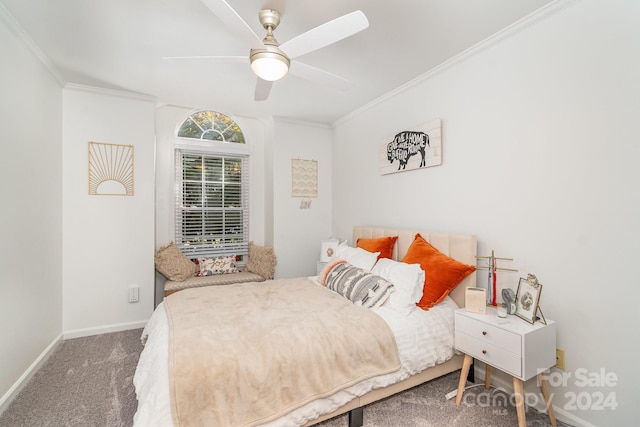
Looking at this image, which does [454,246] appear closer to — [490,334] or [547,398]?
[490,334]

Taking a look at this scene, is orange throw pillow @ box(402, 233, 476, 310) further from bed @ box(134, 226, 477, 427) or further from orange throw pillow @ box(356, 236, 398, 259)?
orange throw pillow @ box(356, 236, 398, 259)

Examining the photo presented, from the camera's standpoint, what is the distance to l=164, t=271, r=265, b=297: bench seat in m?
3.39

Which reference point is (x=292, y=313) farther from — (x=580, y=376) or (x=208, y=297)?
(x=580, y=376)

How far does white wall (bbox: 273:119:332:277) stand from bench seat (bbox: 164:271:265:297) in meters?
0.43

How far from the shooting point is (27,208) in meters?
2.35

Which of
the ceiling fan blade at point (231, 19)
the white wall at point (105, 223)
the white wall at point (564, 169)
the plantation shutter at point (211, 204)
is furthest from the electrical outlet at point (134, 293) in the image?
the white wall at point (564, 169)

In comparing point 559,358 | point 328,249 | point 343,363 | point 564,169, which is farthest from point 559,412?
point 328,249

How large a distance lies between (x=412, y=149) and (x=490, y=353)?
6.34ft

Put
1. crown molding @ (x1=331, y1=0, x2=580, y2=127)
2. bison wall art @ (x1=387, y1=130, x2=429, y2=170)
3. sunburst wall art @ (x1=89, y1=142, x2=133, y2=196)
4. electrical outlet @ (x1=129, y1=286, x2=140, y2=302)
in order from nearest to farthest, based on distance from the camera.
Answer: crown molding @ (x1=331, y1=0, x2=580, y2=127) → bison wall art @ (x1=387, y1=130, x2=429, y2=170) → sunburst wall art @ (x1=89, y1=142, x2=133, y2=196) → electrical outlet @ (x1=129, y1=286, x2=140, y2=302)

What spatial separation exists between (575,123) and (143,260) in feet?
13.7

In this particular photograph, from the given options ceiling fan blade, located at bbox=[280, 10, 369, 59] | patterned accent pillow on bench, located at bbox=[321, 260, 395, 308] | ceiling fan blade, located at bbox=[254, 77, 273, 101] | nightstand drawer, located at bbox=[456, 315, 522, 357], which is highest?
Result: ceiling fan blade, located at bbox=[280, 10, 369, 59]

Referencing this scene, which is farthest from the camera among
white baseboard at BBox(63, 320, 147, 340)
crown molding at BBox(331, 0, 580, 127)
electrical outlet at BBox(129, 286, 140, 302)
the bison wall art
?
electrical outlet at BBox(129, 286, 140, 302)

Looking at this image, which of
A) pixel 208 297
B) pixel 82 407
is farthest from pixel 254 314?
pixel 82 407

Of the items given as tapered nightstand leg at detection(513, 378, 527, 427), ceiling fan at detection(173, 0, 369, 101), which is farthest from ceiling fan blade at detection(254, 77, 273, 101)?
tapered nightstand leg at detection(513, 378, 527, 427)
